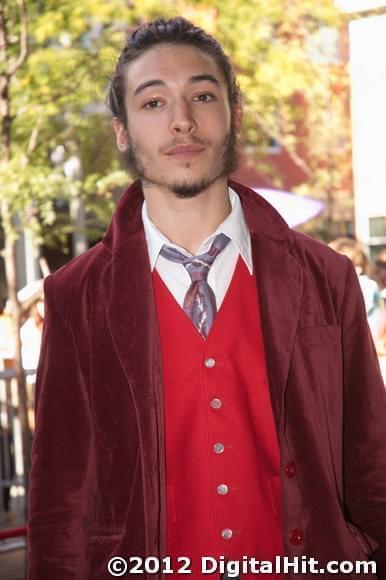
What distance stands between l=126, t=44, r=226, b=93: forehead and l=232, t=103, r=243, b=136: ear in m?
0.11

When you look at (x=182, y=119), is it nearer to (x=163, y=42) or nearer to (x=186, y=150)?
(x=186, y=150)

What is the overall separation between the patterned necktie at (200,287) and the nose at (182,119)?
0.28 m

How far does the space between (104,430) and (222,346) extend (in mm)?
347

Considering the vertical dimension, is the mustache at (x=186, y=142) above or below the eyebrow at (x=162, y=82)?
below

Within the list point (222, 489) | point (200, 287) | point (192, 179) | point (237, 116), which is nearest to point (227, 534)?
point (222, 489)

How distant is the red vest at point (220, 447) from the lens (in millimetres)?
2498

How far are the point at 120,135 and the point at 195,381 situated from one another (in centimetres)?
72

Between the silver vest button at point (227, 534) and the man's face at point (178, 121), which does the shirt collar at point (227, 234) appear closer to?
the man's face at point (178, 121)

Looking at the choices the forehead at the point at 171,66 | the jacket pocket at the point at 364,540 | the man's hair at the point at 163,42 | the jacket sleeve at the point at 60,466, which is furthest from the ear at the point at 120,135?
the jacket pocket at the point at 364,540

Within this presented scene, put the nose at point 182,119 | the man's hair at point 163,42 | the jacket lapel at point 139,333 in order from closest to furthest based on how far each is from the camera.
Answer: the jacket lapel at point 139,333 → the nose at point 182,119 → the man's hair at point 163,42

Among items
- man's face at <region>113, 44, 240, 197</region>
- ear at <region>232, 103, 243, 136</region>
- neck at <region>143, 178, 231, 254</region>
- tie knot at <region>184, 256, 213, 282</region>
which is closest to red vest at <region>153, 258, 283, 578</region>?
tie knot at <region>184, 256, 213, 282</region>

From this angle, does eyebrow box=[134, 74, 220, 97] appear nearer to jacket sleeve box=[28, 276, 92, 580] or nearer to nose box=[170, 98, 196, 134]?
nose box=[170, 98, 196, 134]

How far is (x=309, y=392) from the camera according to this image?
8.41ft

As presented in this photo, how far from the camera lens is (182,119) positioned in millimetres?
2586
